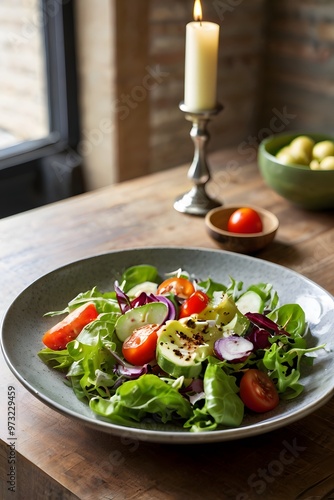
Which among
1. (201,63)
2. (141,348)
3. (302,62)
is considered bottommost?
(302,62)

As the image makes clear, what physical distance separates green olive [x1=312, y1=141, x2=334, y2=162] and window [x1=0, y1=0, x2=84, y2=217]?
118cm

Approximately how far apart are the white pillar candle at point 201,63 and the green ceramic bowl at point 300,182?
20cm

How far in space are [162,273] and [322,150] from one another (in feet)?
2.07

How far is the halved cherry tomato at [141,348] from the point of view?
97 cm

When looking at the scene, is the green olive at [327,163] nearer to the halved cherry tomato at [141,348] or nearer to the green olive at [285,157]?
the green olive at [285,157]

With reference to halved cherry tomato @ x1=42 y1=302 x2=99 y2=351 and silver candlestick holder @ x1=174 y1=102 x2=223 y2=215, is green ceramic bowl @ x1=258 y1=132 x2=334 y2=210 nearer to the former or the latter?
silver candlestick holder @ x1=174 y1=102 x2=223 y2=215

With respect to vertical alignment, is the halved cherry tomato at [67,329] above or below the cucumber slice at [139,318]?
below

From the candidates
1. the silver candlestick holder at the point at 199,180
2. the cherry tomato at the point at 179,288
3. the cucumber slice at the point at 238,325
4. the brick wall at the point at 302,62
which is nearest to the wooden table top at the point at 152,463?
the cucumber slice at the point at 238,325

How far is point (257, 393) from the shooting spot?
0.92 metres

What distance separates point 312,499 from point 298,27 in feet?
7.86

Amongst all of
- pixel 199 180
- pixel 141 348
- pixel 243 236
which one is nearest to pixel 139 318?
pixel 141 348

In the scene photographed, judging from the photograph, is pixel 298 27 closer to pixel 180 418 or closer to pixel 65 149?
pixel 65 149

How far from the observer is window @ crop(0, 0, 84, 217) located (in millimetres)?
2496

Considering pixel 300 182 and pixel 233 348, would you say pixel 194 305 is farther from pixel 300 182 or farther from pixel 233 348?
pixel 300 182
